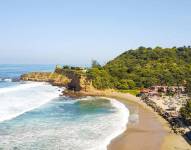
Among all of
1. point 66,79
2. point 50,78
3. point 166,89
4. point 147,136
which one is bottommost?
point 147,136

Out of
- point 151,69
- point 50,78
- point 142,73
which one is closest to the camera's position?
point 142,73

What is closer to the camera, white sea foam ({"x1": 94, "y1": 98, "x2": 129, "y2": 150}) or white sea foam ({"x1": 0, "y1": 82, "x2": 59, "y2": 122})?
white sea foam ({"x1": 94, "y1": 98, "x2": 129, "y2": 150})

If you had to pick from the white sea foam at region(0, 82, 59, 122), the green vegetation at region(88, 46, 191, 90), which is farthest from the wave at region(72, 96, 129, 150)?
the green vegetation at region(88, 46, 191, 90)

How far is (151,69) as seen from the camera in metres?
127

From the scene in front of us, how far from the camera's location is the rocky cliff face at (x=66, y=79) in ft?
361

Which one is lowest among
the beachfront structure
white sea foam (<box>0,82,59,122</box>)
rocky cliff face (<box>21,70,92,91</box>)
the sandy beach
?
the sandy beach

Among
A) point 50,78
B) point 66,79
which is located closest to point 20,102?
point 66,79

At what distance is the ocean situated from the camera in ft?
158

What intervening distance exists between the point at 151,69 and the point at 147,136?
7465 centimetres

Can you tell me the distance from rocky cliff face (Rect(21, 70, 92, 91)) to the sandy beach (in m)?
34.4

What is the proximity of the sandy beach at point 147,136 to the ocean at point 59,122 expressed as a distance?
1480 millimetres

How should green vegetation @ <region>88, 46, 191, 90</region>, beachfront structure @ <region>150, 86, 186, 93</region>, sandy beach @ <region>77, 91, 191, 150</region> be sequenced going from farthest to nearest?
green vegetation @ <region>88, 46, 191, 90</region>
beachfront structure @ <region>150, 86, 186, 93</region>
sandy beach @ <region>77, 91, 191, 150</region>

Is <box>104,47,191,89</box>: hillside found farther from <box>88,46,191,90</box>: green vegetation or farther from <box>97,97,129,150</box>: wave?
<box>97,97,129,150</box>: wave

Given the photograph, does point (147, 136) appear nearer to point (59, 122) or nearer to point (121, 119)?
point (121, 119)
